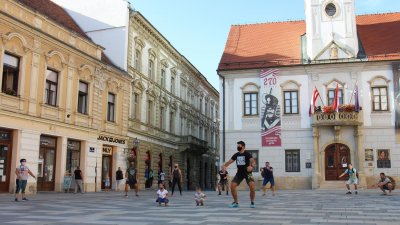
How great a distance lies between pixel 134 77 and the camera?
34.2 m

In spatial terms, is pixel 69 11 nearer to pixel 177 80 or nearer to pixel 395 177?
pixel 177 80

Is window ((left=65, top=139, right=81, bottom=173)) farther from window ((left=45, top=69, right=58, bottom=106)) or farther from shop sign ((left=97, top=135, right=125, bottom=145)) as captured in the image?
window ((left=45, top=69, right=58, bottom=106))

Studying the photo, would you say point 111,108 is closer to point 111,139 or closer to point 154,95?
point 111,139

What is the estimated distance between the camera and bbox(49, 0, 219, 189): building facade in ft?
110

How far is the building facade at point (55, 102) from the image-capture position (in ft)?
71.1

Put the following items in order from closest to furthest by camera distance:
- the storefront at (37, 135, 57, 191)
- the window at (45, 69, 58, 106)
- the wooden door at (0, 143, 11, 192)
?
the wooden door at (0, 143, 11, 192) → the storefront at (37, 135, 57, 191) → the window at (45, 69, 58, 106)

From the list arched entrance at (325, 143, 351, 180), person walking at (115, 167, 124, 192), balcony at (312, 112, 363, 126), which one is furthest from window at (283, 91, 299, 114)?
person walking at (115, 167, 124, 192)

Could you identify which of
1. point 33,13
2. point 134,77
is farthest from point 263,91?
A: point 33,13

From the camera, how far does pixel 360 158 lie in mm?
30547

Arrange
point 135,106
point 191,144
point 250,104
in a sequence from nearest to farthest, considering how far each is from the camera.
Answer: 1. point 250,104
2. point 135,106
3. point 191,144

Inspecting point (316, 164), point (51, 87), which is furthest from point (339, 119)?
point (51, 87)

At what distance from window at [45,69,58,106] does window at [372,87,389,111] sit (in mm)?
21558

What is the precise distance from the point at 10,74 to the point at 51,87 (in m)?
3.22

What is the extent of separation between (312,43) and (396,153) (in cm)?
992
